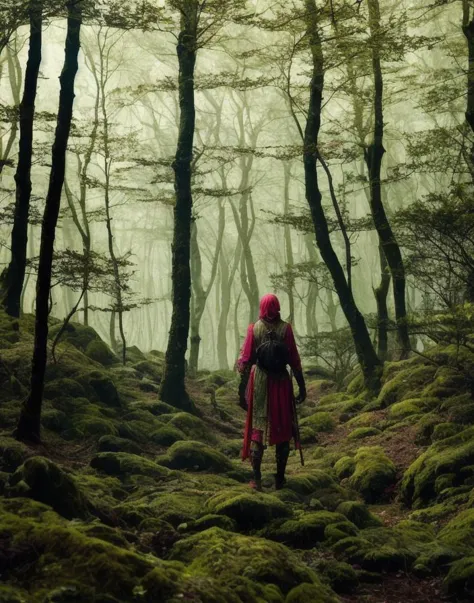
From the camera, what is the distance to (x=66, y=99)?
7.76 metres

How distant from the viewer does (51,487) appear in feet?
15.0

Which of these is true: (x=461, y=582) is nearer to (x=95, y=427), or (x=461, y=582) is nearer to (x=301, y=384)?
(x=301, y=384)

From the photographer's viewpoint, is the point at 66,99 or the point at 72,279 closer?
the point at 66,99

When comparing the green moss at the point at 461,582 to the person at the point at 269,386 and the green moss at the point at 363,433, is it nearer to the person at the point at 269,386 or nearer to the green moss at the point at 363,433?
the person at the point at 269,386

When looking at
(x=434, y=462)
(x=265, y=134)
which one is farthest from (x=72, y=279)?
(x=265, y=134)

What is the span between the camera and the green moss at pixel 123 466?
7.97 meters

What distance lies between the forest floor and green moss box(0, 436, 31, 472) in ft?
0.06

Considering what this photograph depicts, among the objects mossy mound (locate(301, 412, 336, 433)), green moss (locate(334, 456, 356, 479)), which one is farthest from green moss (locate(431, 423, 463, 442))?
mossy mound (locate(301, 412, 336, 433))

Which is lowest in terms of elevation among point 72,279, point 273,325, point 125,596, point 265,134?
point 125,596

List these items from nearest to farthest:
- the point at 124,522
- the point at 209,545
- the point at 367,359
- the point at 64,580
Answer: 1. the point at 64,580
2. the point at 209,545
3. the point at 124,522
4. the point at 367,359

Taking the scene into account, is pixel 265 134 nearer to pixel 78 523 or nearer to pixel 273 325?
pixel 273 325

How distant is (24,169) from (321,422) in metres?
8.17

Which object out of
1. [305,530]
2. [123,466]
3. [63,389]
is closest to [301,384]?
[305,530]

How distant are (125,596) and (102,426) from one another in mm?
6939
